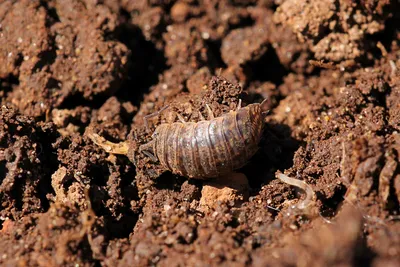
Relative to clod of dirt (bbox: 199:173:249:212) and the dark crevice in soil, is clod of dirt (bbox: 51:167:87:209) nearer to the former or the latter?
clod of dirt (bbox: 199:173:249:212)

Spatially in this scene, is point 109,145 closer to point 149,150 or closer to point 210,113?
point 149,150

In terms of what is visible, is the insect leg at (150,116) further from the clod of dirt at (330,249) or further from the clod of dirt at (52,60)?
the clod of dirt at (330,249)

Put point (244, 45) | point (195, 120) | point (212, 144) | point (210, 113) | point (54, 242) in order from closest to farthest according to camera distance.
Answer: point (54, 242) → point (212, 144) → point (210, 113) → point (195, 120) → point (244, 45)

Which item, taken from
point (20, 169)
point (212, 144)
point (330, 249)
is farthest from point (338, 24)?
point (20, 169)

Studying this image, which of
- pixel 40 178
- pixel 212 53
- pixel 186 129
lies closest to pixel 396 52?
pixel 212 53

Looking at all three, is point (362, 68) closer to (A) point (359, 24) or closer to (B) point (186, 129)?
(A) point (359, 24)

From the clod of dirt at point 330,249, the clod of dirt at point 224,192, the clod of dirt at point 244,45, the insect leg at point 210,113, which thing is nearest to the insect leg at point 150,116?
the insect leg at point 210,113
